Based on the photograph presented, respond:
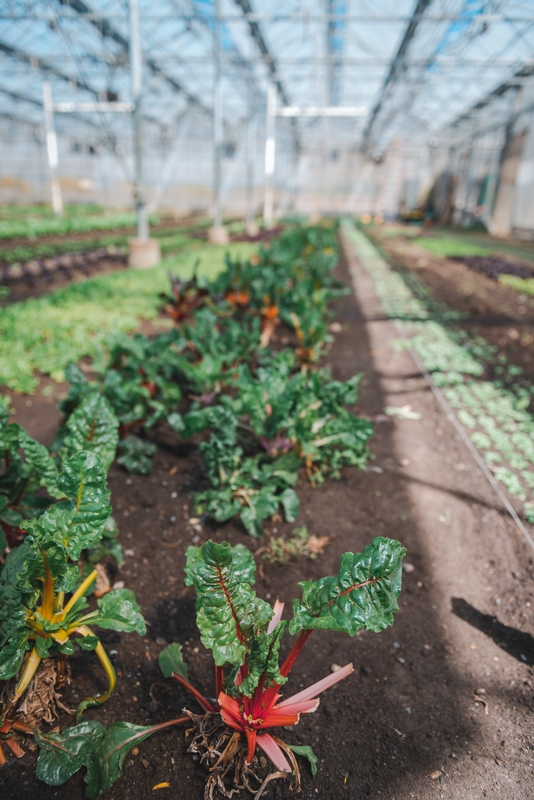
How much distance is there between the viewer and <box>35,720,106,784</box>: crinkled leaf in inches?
50.3

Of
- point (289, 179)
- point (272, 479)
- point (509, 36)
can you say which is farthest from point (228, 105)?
point (272, 479)

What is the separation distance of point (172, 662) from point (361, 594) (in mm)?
657

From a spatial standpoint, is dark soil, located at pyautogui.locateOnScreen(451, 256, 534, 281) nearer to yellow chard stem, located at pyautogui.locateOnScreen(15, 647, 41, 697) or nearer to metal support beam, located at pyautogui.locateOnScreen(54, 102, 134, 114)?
metal support beam, located at pyautogui.locateOnScreen(54, 102, 134, 114)

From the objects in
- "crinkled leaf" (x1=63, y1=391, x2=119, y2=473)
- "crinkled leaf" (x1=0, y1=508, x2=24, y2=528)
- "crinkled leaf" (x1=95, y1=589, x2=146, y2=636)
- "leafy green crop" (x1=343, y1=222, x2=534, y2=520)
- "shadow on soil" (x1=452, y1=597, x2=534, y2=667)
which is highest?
"crinkled leaf" (x1=63, y1=391, x2=119, y2=473)

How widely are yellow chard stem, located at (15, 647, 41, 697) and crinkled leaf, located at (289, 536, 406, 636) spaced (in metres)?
0.73

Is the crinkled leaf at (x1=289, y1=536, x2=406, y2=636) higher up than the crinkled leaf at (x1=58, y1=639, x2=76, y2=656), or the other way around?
the crinkled leaf at (x1=289, y1=536, x2=406, y2=636)

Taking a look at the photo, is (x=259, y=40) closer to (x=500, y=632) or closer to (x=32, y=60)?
(x=32, y=60)

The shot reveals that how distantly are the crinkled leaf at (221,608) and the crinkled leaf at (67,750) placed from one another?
42 cm

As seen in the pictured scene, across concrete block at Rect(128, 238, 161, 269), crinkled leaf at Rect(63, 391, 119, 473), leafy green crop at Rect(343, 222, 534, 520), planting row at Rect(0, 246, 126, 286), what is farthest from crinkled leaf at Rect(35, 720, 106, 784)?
concrete block at Rect(128, 238, 161, 269)

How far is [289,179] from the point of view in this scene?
34.2 metres

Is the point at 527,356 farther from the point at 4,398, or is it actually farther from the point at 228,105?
the point at 228,105

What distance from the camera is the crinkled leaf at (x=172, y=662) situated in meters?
1.52

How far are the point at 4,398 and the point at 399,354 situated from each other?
3760 millimetres

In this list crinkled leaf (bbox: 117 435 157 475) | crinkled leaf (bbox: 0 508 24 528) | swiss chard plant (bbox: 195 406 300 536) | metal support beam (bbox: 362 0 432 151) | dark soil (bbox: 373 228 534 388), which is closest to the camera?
crinkled leaf (bbox: 0 508 24 528)
